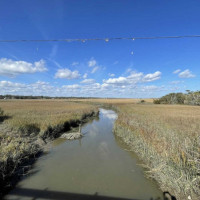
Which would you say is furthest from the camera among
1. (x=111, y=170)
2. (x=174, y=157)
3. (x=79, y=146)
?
(x=79, y=146)

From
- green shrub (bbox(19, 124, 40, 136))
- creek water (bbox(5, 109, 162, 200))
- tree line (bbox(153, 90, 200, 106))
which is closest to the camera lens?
creek water (bbox(5, 109, 162, 200))

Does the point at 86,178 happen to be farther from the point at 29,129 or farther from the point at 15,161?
the point at 29,129

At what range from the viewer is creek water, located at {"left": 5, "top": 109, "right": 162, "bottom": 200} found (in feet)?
13.8

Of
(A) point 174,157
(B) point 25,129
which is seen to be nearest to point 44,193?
(A) point 174,157

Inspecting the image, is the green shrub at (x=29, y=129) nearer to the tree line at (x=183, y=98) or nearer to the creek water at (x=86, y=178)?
the creek water at (x=86, y=178)

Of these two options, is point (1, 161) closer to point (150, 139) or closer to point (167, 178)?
point (167, 178)

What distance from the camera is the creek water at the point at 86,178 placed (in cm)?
421

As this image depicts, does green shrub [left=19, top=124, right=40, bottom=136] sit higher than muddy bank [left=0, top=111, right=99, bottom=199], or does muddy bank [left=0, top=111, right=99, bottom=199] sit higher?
green shrub [left=19, top=124, right=40, bottom=136]

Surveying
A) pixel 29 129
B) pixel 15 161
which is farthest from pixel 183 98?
pixel 15 161

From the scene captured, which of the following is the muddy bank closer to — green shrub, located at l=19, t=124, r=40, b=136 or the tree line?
green shrub, located at l=19, t=124, r=40, b=136

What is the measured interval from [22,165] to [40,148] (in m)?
1.86

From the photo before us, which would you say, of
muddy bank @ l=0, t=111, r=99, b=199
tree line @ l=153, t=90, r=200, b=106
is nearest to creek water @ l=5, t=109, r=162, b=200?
muddy bank @ l=0, t=111, r=99, b=199

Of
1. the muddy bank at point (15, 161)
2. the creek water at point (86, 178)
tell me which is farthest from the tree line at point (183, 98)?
the muddy bank at point (15, 161)

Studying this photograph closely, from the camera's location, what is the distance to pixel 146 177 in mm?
5082
